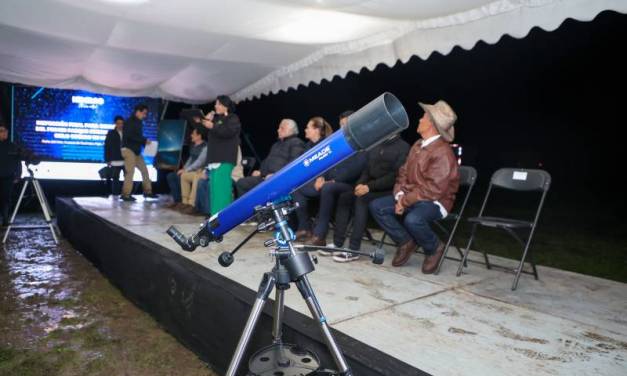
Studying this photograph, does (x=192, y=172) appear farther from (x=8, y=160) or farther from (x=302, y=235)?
(x=8, y=160)

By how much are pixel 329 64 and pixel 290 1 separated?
4.81 feet

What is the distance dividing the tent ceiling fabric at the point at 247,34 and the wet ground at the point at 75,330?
7.80 ft

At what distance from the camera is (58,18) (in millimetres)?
3789

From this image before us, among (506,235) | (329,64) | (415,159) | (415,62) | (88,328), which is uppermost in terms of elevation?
(415,62)

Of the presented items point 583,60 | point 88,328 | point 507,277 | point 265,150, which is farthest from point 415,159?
point 583,60

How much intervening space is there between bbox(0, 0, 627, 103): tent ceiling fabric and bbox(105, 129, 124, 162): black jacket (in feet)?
4.05

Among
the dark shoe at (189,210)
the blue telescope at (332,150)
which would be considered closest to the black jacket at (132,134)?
the dark shoe at (189,210)

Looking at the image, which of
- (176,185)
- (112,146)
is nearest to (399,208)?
(176,185)

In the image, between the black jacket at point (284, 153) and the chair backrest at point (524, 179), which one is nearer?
the chair backrest at point (524, 179)

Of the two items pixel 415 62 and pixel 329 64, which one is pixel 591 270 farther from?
pixel 415 62

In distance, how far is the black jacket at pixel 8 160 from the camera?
17.9 ft

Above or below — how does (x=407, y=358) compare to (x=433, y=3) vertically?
below

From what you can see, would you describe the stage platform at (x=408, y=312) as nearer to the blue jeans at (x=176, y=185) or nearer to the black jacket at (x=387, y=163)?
the black jacket at (x=387, y=163)

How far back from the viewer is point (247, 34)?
4.03 metres
